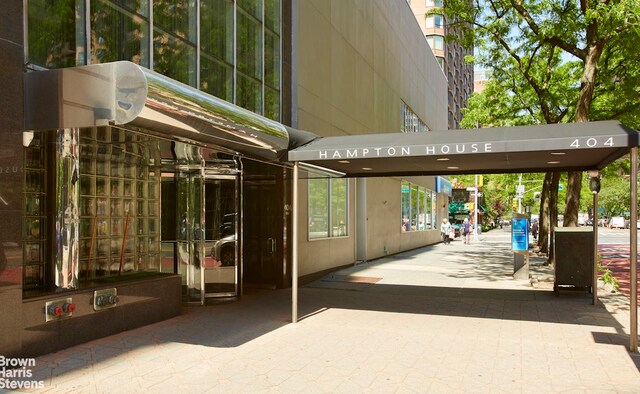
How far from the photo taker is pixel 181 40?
9.80m

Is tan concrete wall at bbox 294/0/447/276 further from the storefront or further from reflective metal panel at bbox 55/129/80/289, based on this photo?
reflective metal panel at bbox 55/129/80/289

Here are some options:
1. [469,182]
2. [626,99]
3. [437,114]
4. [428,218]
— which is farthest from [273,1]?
[469,182]

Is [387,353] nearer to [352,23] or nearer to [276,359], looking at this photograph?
[276,359]

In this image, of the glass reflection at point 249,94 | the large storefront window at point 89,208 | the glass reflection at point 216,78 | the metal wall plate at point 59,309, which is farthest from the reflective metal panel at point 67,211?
the glass reflection at point 249,94

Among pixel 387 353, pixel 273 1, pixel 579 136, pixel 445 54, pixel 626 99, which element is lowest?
pixel 387 353

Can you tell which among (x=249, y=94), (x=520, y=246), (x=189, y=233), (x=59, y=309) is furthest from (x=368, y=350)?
(x=520, y=246)

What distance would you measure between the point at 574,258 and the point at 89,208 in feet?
30.6

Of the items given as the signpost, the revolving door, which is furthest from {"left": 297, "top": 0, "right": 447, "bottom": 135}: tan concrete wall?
the signpost

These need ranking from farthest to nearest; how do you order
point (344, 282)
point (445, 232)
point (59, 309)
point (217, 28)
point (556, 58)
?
1. point (445, 232)
2. point (556, 58)
3. point (344, 282)
4. point (217, 28)
5. point (59, 309)

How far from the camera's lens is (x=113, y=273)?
8.82m

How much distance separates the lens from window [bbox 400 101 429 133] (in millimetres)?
26672

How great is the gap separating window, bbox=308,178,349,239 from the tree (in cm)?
632

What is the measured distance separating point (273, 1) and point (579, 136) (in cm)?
847

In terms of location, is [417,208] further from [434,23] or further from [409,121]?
[434,23]
